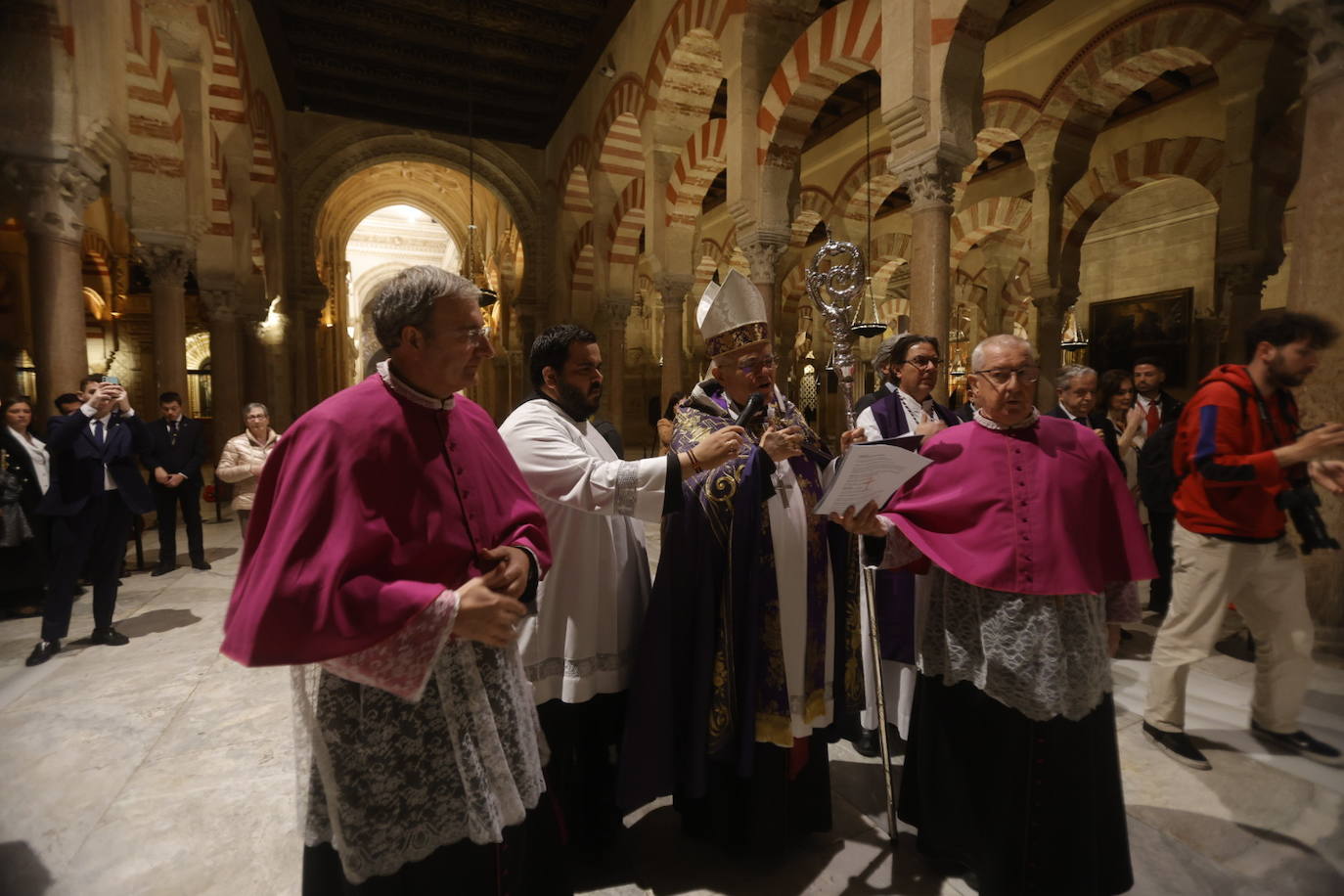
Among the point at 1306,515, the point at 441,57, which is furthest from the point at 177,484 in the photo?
the point at 441,57

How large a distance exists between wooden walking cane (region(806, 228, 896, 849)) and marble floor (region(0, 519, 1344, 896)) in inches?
16.5

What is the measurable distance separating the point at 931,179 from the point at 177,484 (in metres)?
6.50

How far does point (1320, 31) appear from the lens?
3.09 meters

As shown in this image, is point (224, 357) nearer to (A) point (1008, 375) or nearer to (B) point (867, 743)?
(B) point (867, 743)

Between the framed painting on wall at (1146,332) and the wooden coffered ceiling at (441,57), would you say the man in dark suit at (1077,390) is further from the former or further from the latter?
the framed painting on wall at (1146,332)

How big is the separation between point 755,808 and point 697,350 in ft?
50.8

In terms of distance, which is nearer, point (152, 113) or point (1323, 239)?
point (1323, 239)

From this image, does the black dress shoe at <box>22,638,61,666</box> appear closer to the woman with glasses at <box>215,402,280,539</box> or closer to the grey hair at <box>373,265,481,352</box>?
the woman with glasses at <box>215,402,280,539</box>

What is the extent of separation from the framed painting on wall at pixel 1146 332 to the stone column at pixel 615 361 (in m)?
8.94

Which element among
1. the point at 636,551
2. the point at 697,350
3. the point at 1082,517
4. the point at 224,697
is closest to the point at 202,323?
the point at 697,350

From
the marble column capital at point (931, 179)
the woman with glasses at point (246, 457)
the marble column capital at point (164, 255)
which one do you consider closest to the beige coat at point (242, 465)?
the woman with glasses at point (246, 457)

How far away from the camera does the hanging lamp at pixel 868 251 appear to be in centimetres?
411

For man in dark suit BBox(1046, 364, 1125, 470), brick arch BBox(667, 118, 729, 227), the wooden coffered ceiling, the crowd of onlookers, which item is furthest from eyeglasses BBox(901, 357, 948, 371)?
the wooden coffered ceiling

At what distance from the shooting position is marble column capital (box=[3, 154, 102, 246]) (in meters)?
4.52
